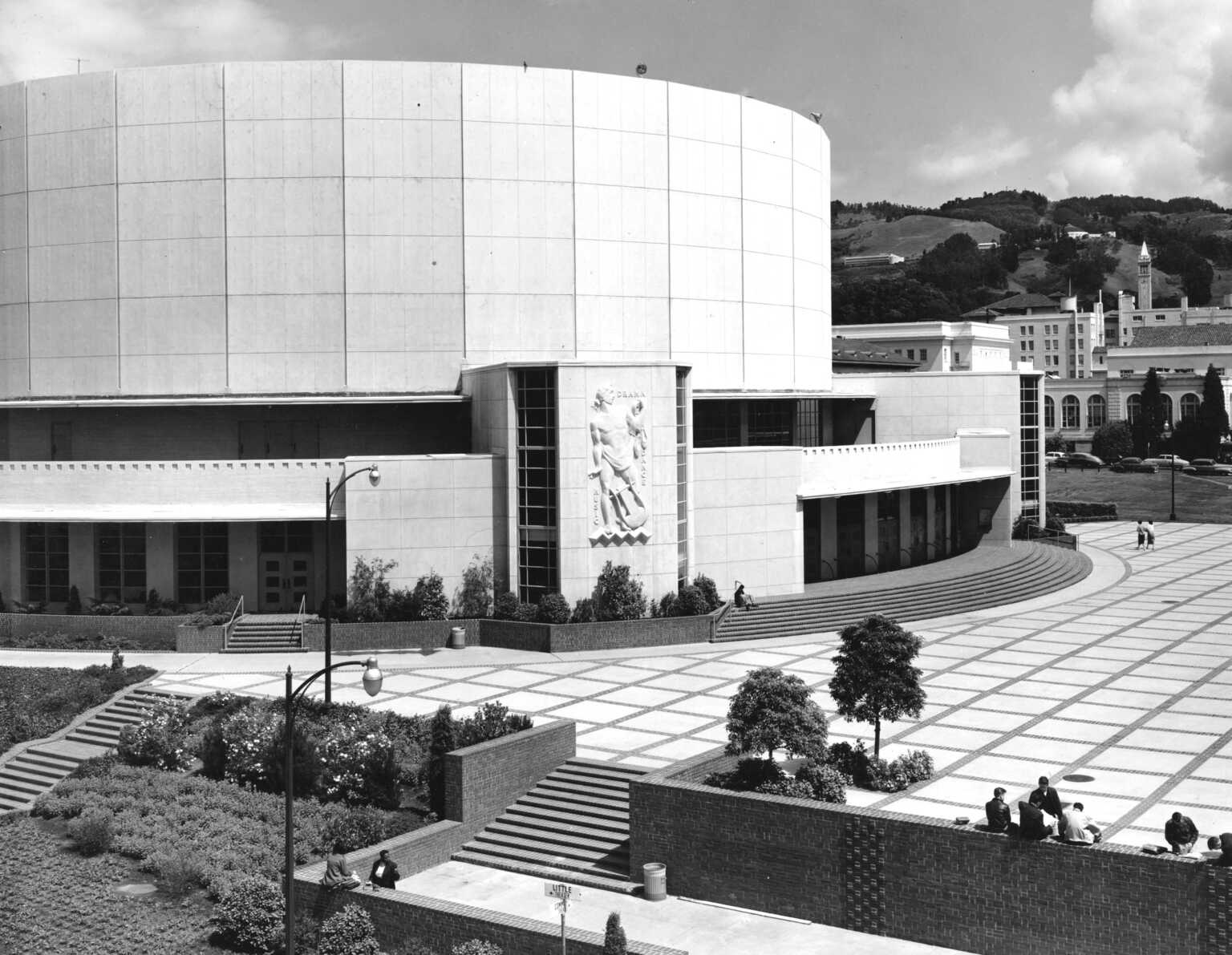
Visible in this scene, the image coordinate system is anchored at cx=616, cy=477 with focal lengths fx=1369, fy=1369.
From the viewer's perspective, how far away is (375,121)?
5375cm

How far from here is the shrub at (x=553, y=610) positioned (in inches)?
1828

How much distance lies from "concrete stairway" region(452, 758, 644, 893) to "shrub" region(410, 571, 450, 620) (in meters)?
17.5

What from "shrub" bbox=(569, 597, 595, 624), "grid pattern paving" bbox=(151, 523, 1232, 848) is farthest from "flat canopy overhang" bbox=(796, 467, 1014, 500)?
"shrub" bbox=(569, 597, 595, 624)

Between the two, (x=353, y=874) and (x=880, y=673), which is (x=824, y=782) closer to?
(x=880, y=673)

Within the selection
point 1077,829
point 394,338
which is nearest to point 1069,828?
point 1077,829

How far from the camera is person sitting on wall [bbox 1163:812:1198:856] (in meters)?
22.5

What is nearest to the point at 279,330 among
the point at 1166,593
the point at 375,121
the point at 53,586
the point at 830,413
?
the point at 375,121

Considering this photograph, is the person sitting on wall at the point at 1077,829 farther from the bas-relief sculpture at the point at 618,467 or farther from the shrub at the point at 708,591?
the bas-relief sculpture at the point at 618,467

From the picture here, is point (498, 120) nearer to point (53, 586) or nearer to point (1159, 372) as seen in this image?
point (53, 586)

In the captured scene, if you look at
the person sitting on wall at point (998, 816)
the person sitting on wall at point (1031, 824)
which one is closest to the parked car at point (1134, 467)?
the person sitting on wall at point (998, 816)

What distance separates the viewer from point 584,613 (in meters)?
46.6

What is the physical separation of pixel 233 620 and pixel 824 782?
27.8m

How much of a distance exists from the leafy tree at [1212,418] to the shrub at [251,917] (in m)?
120

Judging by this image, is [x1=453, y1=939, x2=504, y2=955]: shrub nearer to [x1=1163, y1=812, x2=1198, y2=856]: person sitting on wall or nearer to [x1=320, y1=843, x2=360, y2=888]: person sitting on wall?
[x1=320, y1=843, x2=360, y2=888]: person sitting on wall
